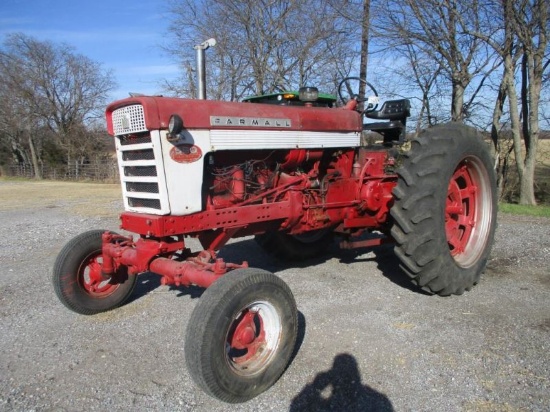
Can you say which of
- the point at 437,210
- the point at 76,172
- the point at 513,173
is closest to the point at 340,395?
the point at 437,210

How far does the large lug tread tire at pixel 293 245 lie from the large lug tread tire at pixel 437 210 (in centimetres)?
143

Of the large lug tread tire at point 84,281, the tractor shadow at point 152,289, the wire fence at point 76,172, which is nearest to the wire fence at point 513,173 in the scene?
the tractor shadow at point 152,289

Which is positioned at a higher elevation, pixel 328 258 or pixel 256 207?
pixel 256 207

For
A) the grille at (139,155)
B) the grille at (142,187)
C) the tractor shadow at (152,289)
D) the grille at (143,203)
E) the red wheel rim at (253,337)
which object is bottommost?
the tractor shadow at (152,289)

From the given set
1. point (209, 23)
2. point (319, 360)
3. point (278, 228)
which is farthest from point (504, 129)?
point (209, 23)

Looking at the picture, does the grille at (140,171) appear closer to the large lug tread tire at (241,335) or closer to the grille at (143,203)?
the grille at (143,203)

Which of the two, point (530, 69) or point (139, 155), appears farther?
point (530, 69)

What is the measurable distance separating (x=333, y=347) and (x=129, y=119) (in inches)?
84.7

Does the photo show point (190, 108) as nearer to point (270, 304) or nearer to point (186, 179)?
point (186, 179)

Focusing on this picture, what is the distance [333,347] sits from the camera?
309 centimetres

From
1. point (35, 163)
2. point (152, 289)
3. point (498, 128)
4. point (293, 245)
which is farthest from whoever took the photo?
point (35, 163)

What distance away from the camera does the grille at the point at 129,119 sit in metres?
3.00

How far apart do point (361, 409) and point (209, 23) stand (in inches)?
676

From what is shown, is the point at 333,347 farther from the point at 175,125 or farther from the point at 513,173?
the point at 513,173
